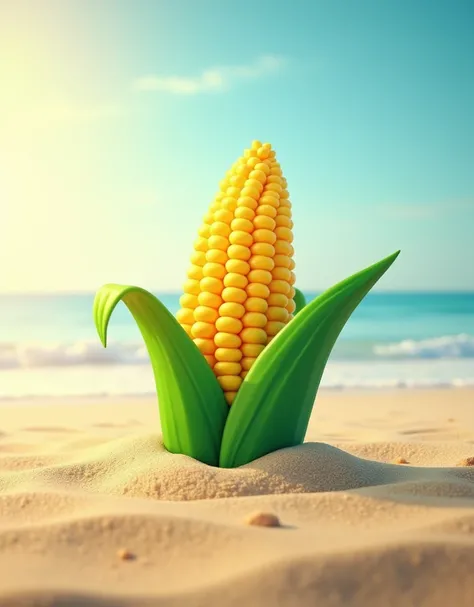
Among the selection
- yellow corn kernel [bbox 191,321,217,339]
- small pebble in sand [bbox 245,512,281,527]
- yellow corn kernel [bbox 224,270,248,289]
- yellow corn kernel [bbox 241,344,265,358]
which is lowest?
small pebble in sand [bbox 245,512,281,527]

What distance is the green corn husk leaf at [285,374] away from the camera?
7.46 feet

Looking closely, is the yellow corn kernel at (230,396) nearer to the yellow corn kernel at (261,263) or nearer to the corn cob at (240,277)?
the corn cob at (240,277)

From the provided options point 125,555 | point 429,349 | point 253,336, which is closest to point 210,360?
point 253,336

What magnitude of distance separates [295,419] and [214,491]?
0.45 m

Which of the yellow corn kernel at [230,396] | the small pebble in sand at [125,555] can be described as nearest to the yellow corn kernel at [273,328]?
the yellow corn kernel at [230,396]

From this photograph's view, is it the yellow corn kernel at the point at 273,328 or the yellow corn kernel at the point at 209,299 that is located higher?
the yellow corn kernel at the point at 209,299

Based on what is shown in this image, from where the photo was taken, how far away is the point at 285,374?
7.60 feet

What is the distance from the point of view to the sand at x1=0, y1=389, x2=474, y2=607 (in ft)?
4.38

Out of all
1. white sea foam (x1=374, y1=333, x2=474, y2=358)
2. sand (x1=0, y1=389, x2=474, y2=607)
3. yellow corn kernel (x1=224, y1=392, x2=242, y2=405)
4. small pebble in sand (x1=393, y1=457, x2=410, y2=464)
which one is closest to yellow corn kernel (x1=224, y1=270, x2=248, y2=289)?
yellow corn kernel (x1=224, y1=392, x2=242, y2=405)

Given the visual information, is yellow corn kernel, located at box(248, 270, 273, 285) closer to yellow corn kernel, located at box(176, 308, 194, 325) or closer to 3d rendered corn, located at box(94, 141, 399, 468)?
3d rendered corn, located at box(94, 141, 399, 468)

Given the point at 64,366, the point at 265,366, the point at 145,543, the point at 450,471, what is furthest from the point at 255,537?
the point at 64,366

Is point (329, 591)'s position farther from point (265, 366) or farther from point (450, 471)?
point (450, 471)

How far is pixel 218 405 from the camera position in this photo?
2.39 metres

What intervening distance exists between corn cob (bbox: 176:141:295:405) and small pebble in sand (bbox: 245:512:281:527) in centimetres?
79
